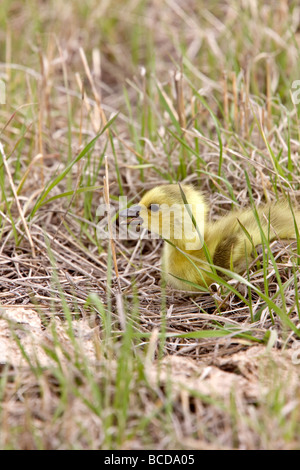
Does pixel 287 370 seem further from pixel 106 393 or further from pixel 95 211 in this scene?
pixel 95 211

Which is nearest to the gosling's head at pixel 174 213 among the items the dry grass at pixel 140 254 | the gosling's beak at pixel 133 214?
the gosling's beak at pixel 133 214

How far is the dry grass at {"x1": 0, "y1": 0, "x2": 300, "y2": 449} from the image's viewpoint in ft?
6.05

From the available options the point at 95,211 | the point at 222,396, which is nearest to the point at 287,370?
the point at 222,396

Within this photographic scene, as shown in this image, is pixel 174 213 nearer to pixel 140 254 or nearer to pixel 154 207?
pixel 154 207

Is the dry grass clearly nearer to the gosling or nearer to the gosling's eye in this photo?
the gosling

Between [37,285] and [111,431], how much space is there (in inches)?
45.4

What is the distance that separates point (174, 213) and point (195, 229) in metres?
0.13

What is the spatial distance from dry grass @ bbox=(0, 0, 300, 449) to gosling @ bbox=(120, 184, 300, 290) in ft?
0.35

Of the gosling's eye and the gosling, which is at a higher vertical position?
the gosling's eye

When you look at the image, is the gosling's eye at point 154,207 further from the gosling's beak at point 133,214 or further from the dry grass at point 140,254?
the dry grass at point 140,254

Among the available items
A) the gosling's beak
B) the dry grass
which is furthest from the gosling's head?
the dry grass

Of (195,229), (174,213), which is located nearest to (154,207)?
(174,213)

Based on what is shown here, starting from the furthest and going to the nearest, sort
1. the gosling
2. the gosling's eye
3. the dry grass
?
Result: the gosling's eye → the gosling → the dry grass

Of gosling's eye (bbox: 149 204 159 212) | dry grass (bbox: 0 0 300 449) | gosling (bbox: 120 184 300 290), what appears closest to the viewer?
dry grass (bbox: 0 0 300 449)
